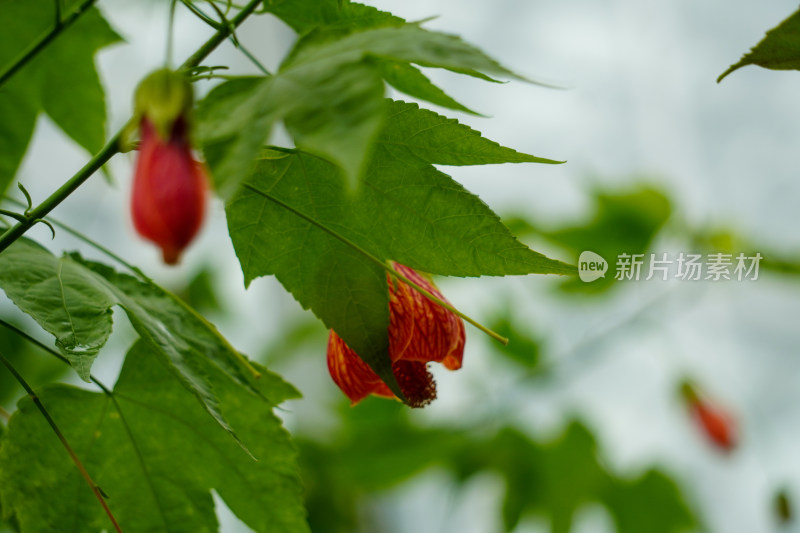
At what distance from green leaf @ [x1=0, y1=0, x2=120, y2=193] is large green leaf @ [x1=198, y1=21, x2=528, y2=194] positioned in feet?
1.13

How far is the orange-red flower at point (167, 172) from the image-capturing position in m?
0.25

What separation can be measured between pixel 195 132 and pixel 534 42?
203 centimetres

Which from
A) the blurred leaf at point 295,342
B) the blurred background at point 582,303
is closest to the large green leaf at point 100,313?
the blurred background at point 582,303

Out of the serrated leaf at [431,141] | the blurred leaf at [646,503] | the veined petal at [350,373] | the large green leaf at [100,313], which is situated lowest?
the large green leaf at [100,313]

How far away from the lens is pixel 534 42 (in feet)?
7.11

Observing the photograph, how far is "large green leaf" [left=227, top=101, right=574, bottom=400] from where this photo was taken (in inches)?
13.5

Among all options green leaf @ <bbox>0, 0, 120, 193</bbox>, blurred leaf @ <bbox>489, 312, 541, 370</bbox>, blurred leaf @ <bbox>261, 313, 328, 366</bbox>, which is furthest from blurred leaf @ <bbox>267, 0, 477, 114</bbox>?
blurred leaf @ <bbox>261, 313, 328, 366</bbox>

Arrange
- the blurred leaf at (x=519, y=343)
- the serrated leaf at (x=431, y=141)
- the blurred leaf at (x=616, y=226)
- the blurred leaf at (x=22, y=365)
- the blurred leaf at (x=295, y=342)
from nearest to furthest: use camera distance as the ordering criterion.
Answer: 1. the serrated leaf at (x=431, y=141)
2. the blurred leaf at (x=22, y=365)
3. the blurred leaf at (x=616, y=226)
4. the blurred leaf at (x=519, y=343)
5. the blurred leaf at (x=295, y=342)

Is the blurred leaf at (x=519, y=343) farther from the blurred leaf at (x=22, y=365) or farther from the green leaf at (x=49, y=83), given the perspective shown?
the green leaf at (x=49, y=83)

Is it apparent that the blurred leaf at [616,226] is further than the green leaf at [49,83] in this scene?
Yes

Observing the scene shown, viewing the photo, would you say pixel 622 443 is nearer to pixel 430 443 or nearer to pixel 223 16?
pixel 430 443

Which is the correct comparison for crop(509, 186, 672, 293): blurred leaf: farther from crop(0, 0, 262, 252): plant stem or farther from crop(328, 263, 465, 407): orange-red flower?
crop(0, 0, 262, 252): plant stem

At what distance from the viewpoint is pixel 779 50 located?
31 centimetres

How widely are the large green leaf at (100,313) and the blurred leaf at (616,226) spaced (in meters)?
0.69
